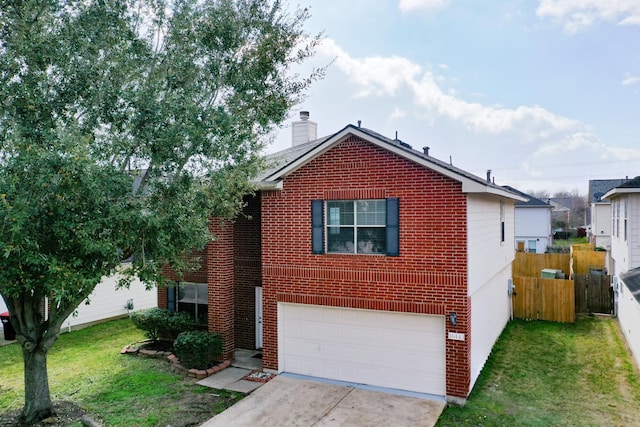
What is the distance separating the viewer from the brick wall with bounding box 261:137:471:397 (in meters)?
9.21

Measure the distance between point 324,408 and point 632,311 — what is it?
30.8ft

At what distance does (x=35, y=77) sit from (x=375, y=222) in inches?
288

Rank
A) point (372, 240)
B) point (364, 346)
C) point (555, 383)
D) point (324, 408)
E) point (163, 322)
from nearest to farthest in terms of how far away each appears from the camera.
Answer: point (324, 408) < point (372, 240) < point (364, 346) < point (555, 383) < point (163, 322)

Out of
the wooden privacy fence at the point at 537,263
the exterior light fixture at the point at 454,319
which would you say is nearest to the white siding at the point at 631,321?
the exterior light fixture at the point at 454,319

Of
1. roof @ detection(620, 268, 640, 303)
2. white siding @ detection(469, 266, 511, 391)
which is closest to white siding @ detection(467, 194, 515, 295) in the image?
white siding @ detection(469, 266, 511, 391)

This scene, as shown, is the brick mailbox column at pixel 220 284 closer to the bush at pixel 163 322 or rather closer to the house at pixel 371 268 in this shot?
the house at pixel 371 268

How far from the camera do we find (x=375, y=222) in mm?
10047

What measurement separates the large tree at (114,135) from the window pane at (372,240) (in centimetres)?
303

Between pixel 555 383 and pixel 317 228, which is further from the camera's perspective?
pixel 317 228

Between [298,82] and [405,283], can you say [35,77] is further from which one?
[405,283]

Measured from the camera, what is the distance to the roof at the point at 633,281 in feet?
35.4

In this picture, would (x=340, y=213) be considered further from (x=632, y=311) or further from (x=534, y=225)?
(x=534, y=225)

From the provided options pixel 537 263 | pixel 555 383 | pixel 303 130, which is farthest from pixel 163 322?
pixel 537 263

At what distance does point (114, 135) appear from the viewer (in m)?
8.12
